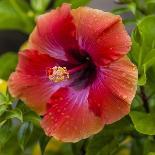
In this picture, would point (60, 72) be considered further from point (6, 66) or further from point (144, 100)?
point (6, 66)

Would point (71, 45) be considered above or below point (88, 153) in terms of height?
above

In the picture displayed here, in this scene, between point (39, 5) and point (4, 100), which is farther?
point (39, 5)

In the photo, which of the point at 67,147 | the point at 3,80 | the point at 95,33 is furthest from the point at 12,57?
the point at 95,33

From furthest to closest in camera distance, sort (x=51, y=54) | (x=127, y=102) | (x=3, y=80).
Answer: (x=3, y=80)
(x=51, y=54)
(x=127, y=102)

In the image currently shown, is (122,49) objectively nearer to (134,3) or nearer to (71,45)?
(71,45)

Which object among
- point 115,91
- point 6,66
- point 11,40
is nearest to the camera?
point 115,91

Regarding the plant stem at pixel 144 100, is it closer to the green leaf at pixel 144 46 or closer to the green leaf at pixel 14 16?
the green leaf at pixel 144 46

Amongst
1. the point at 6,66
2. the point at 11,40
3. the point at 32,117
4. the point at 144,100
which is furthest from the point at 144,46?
the point at 11,40
